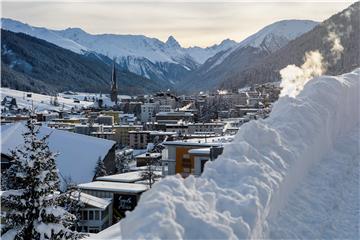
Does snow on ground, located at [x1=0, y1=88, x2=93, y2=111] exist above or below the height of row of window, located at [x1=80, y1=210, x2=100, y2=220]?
above

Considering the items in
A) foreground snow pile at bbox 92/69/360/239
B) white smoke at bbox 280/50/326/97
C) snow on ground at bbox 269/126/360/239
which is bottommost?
snow on ground at bbox 269/126/360/239

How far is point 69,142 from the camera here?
7062 centimetres

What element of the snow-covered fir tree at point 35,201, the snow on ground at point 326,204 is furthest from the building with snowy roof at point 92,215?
the snow on ground at point 326,204

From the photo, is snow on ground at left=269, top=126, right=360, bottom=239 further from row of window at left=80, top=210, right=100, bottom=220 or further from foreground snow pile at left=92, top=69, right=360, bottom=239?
row of window at left=80, top=210, right=100, bottom=220

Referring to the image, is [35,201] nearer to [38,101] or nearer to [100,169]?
[100,169]

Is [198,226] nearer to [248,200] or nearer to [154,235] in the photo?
[154,235]

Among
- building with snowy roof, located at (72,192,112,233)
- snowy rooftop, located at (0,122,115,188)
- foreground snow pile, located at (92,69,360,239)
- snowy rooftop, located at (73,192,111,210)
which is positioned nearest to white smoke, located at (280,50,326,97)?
foreground snow pile, located at (92,69,360,239)

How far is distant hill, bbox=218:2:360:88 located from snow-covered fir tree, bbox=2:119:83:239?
139315mm

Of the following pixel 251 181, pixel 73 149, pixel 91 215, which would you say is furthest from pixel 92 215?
pixel 73 149

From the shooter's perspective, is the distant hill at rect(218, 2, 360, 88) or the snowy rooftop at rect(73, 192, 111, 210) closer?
the snowy rooftop at rect(73, 192, 111, 210)

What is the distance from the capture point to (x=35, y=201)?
11.3 m

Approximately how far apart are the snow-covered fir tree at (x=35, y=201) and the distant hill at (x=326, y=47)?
13931cm

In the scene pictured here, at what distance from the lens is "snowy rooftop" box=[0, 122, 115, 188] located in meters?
60.8

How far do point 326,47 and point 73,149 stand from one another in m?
115
